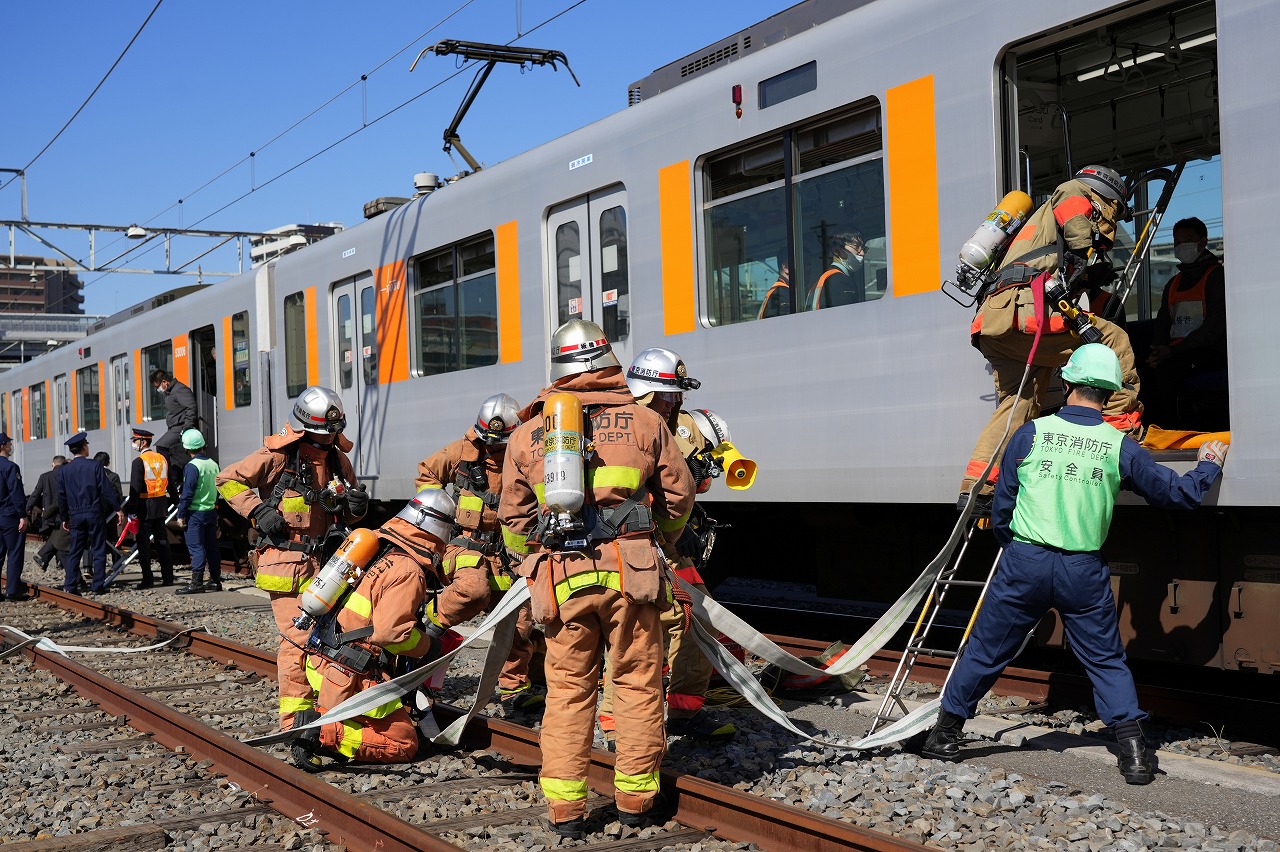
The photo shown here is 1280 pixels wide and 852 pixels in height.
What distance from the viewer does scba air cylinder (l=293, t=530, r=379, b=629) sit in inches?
217

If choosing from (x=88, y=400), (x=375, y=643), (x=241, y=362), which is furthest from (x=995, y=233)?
(x=88, y=400)

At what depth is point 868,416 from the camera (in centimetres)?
652

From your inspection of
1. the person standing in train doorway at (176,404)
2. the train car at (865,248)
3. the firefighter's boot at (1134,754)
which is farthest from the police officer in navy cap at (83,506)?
the firefighter's boot at (1134,754)

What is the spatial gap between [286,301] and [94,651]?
4.72 meters

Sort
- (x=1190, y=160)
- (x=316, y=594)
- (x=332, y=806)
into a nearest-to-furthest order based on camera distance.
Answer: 1. (x=332, y=806)
2. (x=316, y=594)
3. (x=1190, y=160)

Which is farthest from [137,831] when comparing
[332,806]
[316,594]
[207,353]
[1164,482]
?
[207,353]

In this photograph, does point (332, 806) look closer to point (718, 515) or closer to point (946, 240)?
point (946, 240)

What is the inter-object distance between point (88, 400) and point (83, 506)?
7.08 meters

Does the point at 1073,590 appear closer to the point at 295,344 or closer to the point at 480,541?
the point at 480,541

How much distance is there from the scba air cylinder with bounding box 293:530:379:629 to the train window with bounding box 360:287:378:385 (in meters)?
5.76

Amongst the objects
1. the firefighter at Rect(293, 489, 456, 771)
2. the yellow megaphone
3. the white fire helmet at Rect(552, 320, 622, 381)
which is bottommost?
the firefighter at Rect(293, 489, 456, 771)

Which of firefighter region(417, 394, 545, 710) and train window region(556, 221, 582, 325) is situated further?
train window region(556, 221, 582, 325)

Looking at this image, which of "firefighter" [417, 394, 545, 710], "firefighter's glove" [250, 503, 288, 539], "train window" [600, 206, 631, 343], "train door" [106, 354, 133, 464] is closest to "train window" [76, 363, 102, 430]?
"train door" [106, 354, 133, 464]

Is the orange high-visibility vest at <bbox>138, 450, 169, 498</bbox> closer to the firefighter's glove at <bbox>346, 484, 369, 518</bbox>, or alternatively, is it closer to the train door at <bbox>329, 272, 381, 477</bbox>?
the train door at <bbox>329, 272, 381, 477</bbox>
